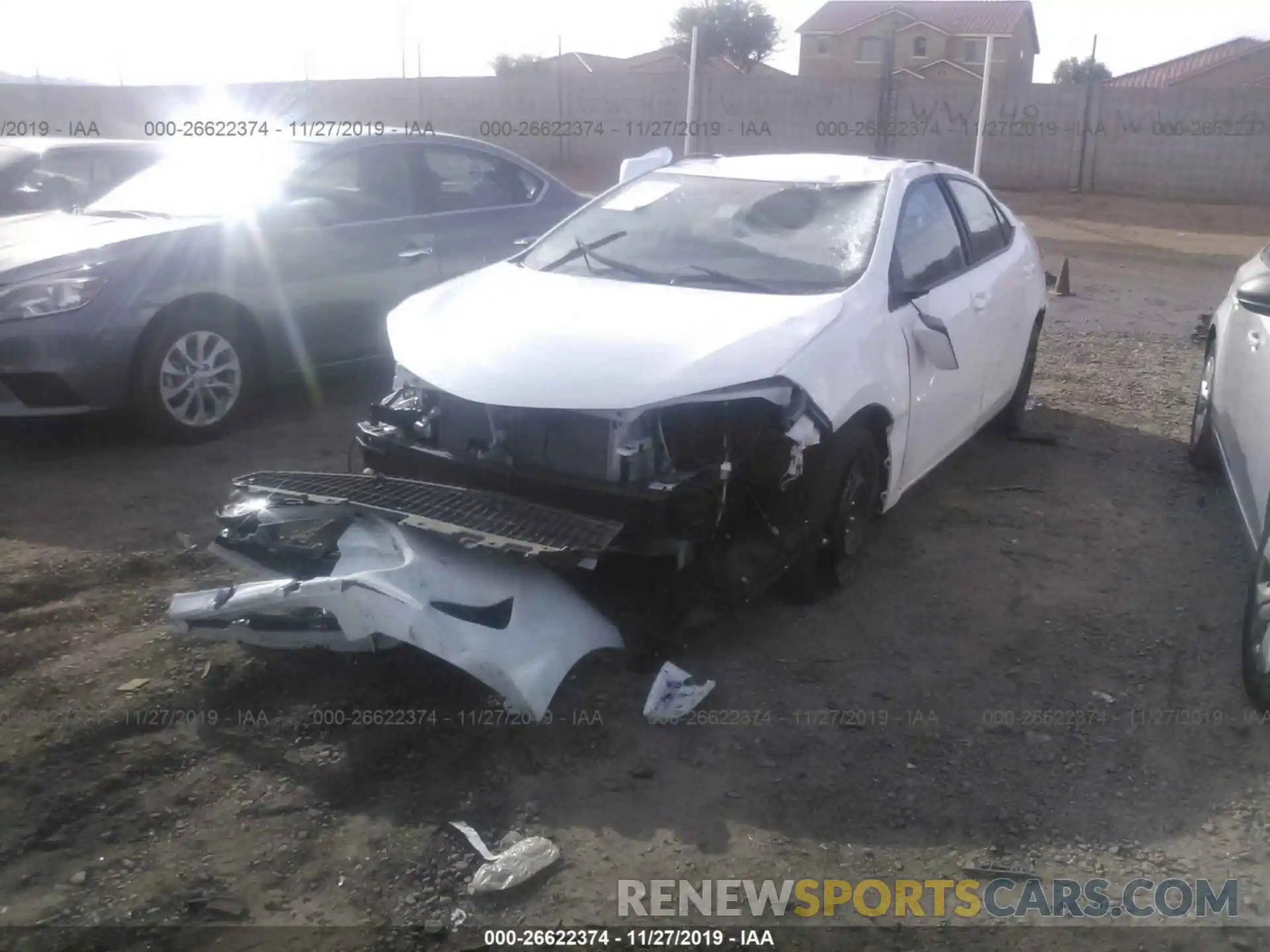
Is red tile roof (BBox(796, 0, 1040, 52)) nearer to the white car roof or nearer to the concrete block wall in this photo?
the concrete block wall

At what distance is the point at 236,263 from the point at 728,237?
2.74 meters

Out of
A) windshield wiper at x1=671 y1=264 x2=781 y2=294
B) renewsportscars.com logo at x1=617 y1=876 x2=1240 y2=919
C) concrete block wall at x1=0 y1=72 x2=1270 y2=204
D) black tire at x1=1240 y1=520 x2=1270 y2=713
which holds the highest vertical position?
concrete block wall at x1=0 y1=72 x2=1270 y2=204

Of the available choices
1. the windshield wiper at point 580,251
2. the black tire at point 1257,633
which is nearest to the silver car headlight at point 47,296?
→ the windshield wiper at point 580,251

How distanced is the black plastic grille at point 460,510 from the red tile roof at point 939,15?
51532 millimetres

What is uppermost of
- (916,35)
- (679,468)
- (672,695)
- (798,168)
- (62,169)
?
(916,35)

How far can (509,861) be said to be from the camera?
2.82m

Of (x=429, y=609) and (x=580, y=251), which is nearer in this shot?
(x=429, y=609)

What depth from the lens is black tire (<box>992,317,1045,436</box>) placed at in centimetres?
635

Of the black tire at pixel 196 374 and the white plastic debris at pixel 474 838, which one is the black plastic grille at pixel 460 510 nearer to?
the white plastic debris at pixel 474 838

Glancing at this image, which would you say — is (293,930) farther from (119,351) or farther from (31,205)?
(31,205)

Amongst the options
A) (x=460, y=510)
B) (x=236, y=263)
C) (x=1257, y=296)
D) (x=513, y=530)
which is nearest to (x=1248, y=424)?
(x=1257, y=296)

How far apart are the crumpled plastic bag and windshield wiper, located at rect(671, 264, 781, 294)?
2301 millimetres

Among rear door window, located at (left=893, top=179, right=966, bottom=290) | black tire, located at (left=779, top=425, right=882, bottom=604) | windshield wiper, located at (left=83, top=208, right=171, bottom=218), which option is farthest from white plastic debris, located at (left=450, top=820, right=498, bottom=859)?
windshield wiper, located at (left=83, top=208, right=171, bottom=218)

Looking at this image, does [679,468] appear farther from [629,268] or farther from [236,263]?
[236,263]
